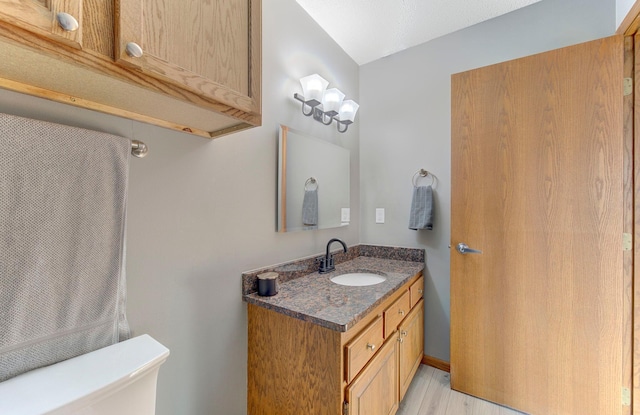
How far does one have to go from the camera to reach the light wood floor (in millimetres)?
1564

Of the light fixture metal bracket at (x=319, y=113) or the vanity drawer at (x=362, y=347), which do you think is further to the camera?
the light fixture metal bracket at (x=319, y=113)

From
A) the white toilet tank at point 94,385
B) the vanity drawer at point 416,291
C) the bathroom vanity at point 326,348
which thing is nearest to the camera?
the white toilet tank at point 94,385

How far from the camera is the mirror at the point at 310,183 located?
1531 millimetres

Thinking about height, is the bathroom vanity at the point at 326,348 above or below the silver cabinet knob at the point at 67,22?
below

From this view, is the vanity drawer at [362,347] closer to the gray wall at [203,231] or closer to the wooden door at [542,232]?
the gray wall at [203,231]

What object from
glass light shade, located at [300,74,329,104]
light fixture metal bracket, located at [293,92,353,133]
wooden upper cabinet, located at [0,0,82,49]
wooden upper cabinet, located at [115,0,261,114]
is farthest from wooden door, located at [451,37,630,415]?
wooden upper cabinet, located at [0,0,82,49]

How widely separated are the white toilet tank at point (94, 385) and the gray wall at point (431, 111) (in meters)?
1.81

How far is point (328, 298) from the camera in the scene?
1.24 meters

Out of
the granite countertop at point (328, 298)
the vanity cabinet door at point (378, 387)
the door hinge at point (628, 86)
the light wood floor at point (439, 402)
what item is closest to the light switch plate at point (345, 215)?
the granite countertop at point (328, 298)

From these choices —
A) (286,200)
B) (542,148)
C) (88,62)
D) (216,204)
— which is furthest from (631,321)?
(88,62)

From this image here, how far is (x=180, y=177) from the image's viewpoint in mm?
1053

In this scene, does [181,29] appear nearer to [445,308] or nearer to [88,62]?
[88,62]

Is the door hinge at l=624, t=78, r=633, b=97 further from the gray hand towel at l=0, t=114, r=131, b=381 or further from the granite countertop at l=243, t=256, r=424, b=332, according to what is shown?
the gray hand towel at l=0, t=114, r=131, b=381

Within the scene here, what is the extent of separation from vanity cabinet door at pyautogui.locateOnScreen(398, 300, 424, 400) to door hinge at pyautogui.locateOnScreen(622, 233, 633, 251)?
3.61 feet
